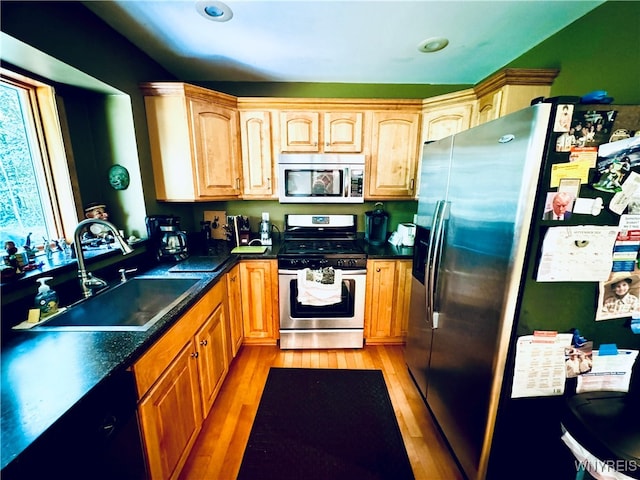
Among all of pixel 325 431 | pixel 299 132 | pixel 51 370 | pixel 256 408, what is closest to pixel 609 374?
pixel 325 431

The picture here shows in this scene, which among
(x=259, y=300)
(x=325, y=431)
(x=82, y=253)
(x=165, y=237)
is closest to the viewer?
(x=82, y=253)

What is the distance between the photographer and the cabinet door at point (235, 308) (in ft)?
7.04

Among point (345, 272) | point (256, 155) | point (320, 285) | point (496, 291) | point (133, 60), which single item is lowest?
point (320, 285)

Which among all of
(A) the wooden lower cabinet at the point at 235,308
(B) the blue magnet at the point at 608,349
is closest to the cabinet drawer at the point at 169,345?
(A) the wooden lower cabinet at the point at 235,308

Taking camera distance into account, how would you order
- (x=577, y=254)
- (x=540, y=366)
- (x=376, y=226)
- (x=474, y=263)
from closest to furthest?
1. (x=577, y=254)
2. (x=540, y=366)
3. (x=474, y=263)
4. (x=376, y=226)

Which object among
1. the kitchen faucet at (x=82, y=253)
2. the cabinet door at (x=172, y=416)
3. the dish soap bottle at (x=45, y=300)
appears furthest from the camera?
the kitchen faucet at (x=82, y=253)

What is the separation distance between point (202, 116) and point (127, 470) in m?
2.24

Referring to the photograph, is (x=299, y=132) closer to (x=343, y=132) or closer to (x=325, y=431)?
(x=343, y=132)

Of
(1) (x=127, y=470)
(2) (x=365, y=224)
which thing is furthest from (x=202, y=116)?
(1) (x=127, y=470)

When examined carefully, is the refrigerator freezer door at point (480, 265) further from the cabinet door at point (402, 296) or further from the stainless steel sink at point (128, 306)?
the stainless steel sink at point (128, 306)

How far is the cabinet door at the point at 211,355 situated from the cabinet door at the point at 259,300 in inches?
15.7

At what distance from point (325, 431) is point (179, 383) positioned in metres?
0.98

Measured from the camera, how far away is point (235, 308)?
89.0 inches

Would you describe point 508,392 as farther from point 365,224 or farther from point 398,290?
point 365,224
